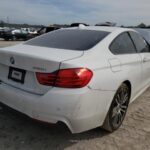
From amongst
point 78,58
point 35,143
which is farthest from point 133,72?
point 35,143

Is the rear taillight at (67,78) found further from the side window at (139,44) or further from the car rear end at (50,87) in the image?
the side window at (139,44)

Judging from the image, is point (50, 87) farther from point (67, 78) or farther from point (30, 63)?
point (30, 63)

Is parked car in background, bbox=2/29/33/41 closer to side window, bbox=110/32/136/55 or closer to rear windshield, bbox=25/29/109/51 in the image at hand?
rear windshield, bbox=25/29/109/51

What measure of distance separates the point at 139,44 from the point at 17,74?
246 cm

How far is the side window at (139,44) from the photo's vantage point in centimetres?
433

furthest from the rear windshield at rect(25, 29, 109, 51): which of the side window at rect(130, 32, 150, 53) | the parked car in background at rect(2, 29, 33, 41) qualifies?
the parked car in background at rect(2, 29, 33, 41)

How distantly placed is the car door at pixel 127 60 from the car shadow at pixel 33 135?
0.91 metres

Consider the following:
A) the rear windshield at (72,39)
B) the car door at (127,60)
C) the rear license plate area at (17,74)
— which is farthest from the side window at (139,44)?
the rear license plate area at (17,74)

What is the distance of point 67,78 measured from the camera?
8.77 ft

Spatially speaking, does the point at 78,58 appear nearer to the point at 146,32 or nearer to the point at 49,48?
the point at 49,48

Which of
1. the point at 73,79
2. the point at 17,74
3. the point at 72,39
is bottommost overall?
the point at 17,74

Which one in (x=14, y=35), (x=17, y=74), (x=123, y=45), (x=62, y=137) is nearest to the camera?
(x=17, y=74)

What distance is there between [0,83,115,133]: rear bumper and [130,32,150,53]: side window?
5.48 ft

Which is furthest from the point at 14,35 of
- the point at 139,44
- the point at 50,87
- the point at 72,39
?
A: the point at 50,87
